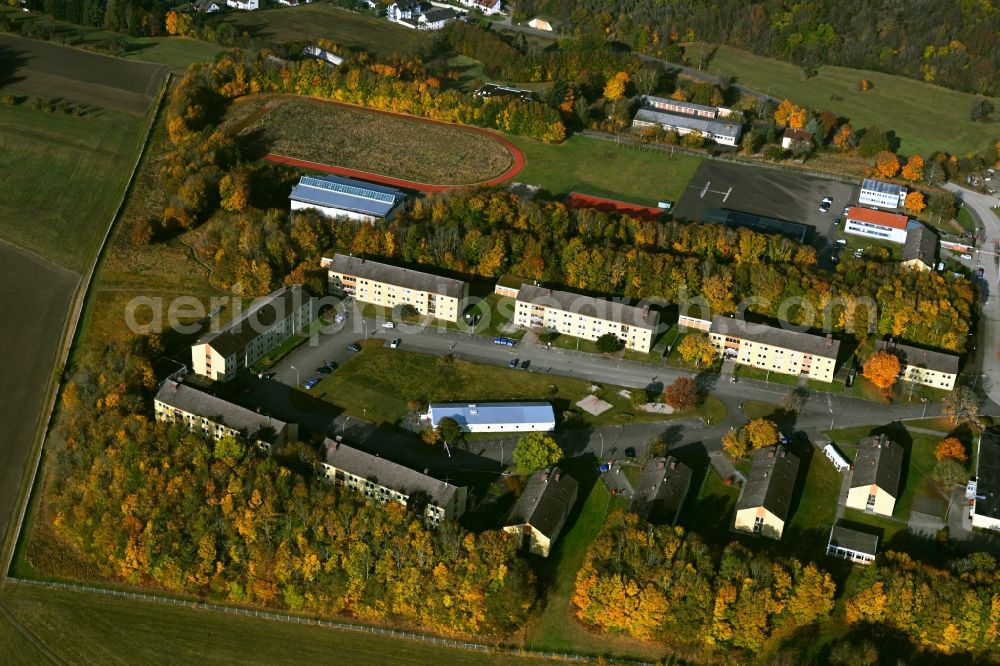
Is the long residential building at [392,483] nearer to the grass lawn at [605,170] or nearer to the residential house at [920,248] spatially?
the grass lawn at [605,170]

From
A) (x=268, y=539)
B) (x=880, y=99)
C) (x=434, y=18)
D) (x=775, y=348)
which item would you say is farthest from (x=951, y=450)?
(x=434, y=18)

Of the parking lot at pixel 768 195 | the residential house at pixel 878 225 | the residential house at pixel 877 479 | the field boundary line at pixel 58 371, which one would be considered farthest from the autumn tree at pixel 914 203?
the field boundary line at pixel 58 371

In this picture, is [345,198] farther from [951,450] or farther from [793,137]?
[951,450]

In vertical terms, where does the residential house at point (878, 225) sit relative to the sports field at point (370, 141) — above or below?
above

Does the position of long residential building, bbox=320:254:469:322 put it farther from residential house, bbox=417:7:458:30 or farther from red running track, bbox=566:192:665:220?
residential house, bbox=417:7:458:30

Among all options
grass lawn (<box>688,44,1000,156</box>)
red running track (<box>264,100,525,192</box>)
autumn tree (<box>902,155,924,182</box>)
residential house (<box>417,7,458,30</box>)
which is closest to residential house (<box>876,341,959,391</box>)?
autumn tree (<box>902,155,924,182</box>)

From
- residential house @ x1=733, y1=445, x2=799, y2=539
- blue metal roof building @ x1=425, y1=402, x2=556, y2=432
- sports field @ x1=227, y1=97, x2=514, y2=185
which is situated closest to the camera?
residential house @ x1=733, y1=445, x2=799, y2=539
